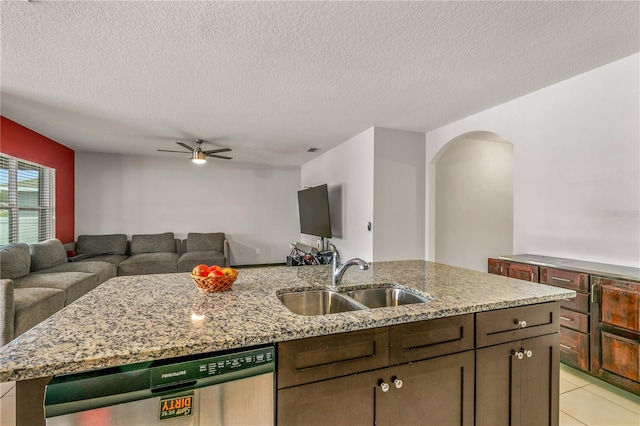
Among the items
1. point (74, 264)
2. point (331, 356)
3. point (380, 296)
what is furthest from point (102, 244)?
point (331, 356)

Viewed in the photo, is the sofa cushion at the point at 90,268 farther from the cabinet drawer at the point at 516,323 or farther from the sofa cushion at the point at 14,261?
the cabinet drawer at the point at 516,323

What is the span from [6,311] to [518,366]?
363 centimetres

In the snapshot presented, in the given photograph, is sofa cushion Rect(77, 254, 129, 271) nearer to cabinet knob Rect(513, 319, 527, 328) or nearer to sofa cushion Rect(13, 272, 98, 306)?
sofa cushion Rect(13, 272, 98, 306)

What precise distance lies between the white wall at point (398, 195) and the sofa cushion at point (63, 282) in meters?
3.57

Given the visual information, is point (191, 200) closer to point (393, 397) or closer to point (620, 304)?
point (393, 397)

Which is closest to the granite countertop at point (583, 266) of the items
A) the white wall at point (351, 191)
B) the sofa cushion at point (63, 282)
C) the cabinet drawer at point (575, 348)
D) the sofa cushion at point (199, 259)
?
the cabinet drawer at point (575, 348)

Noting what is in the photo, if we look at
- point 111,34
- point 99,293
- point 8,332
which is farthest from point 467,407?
point 8,332

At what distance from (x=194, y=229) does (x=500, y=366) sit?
600cm

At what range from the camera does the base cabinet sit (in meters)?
1.07

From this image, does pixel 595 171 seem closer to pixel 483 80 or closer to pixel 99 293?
pixel 483 80

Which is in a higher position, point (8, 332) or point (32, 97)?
point (32, 97)

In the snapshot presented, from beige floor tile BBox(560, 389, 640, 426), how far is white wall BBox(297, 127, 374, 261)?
2.26 meters

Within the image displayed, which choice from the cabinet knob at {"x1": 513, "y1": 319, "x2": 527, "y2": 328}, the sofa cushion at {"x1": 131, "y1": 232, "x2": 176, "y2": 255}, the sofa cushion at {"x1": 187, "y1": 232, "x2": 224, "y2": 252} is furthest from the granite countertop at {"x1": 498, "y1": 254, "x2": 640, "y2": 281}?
the sofa cushion at {"x1": 131, "y1": 232, "x2": 176, "y2": 255}

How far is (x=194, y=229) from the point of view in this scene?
246 inches
